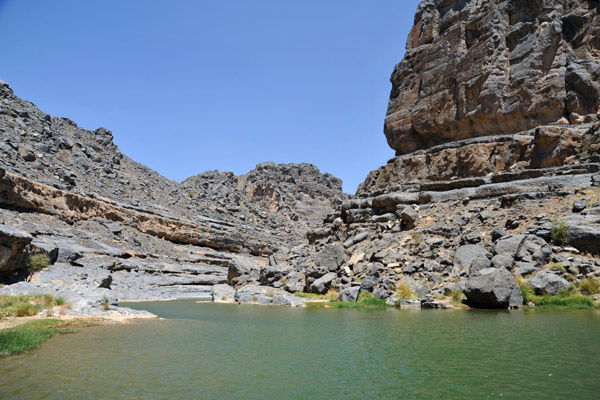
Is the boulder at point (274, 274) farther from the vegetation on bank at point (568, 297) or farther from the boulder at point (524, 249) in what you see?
the vegetation on bank at point (568, 297)

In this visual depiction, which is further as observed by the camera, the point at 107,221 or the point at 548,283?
the point at 107,221

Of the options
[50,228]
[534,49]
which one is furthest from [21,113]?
[534,49]

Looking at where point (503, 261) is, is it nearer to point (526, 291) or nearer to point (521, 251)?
point (521, 251)

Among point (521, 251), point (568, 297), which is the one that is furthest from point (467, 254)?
point (568, 297)

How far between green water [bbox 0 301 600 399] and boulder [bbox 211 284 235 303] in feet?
59.7

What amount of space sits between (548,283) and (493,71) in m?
23.2

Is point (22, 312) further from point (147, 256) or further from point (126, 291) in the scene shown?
point (147, 256)

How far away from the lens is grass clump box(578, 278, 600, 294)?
18.8 m

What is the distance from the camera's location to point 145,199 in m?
69.8

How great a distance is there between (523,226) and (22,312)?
25.9 metres

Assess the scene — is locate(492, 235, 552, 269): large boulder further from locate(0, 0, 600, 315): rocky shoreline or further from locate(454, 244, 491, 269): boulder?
locate(454, 244, 491, 269): boulder

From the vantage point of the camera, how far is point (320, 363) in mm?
9047

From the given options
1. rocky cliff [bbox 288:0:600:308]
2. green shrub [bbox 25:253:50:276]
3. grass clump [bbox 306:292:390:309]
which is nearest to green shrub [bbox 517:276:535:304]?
rocky cliff [bbox 288:0:600:308]

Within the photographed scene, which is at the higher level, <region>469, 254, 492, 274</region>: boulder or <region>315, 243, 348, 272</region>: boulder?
<region>315, 243, 348, 272</region>: boulder
